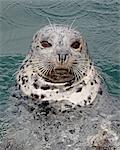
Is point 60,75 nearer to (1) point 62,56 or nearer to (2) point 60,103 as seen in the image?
(1) point 62,56

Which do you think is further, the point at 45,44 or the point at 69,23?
the point at 69,23

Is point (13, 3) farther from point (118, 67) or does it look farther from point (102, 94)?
point (102, 94)

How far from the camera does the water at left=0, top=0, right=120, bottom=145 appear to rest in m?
8.59

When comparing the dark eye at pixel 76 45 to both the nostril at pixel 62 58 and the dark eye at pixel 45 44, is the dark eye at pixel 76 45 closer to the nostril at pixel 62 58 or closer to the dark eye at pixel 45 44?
the dark eye at pixel 45 44

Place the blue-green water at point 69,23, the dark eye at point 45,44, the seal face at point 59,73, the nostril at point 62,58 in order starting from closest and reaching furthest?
the nostril at point 62,58
the seal face at point 59,73
the dark eye at point 45,44
the blue-green water at point 69,23

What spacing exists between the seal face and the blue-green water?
149 cm

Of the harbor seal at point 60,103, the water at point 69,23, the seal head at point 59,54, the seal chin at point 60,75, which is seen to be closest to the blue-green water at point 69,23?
the water at point 69,23

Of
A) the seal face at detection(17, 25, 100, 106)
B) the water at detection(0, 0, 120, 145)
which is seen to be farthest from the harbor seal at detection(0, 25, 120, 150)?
the water at detection(0, 0, 120, 145)

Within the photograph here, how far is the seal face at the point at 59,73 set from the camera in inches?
239

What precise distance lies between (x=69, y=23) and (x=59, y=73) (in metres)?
4.11

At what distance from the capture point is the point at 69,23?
32.7 feet

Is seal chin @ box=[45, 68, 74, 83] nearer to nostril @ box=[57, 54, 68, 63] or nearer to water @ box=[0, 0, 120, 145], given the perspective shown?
nostril @ box=[57, 54, 68, 63]

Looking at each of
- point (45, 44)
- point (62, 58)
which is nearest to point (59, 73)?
point (62, 58)

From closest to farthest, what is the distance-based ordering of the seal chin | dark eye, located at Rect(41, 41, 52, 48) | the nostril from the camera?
the nostril
the seal chin
dark eye, located at Rect(41, 41, 52, 48)
